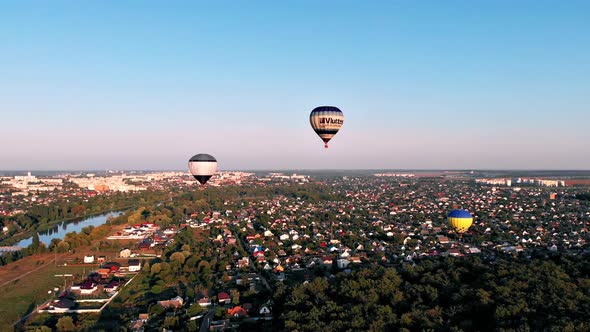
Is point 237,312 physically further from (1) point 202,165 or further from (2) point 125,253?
(2) point 125,253

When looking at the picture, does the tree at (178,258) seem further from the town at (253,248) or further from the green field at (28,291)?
the green field at (28,291)

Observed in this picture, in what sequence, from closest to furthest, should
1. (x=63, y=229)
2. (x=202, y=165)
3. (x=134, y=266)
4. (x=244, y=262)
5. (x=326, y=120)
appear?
1. (x=326, y=120)
2. (x=202, y=165)
3. (x=134, y=266)
4. (x=244, y=262)
5. (x=63, y=229)

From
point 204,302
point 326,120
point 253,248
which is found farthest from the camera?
point 253,248

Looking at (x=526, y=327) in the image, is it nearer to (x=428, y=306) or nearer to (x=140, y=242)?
(x=428, y=306)

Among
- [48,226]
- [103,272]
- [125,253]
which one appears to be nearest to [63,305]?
[103,272]

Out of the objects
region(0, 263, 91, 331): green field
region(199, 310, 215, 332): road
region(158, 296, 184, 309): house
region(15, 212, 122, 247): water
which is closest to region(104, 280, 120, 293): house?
region(0, 263, 91, 331): green field

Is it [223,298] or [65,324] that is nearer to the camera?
[65,324]

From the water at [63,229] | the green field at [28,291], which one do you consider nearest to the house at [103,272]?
the green field at [28,291]

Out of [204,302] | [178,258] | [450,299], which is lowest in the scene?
[204,302]
